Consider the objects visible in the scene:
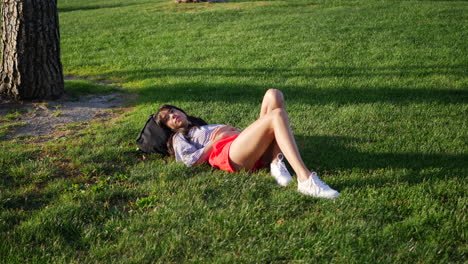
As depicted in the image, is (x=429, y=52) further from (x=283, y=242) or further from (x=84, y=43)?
(x=84, y=43)

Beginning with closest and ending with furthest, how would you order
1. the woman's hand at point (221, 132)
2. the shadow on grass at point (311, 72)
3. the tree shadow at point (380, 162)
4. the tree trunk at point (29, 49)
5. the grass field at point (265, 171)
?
the grass field at point (265, 171) → the tree shadow at point (380, 162) → the woman's hand at point (221, 132) → the tree trunk at point (29, 49) → the shadow on grass at point (311, 72)

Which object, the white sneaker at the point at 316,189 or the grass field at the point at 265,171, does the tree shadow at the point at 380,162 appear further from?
the white sneaker at the point at 316,189

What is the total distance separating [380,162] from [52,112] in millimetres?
4958

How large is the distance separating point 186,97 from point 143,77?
2.07m

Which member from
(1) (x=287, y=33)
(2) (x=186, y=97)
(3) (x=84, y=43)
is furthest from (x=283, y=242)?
(3) (x=84, y=43)

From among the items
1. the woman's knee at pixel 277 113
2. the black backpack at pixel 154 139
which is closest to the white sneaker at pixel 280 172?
the woman's knee at pixel 277 113

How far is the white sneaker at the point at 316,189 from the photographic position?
393cm

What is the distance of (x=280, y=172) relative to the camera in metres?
→ 4.34

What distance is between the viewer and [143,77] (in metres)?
9.16

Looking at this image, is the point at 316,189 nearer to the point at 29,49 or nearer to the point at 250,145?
the point at 250,145

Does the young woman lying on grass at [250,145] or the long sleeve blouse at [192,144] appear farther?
the long sleeve blouse at [192,144]

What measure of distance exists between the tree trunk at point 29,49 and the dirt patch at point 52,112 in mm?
260

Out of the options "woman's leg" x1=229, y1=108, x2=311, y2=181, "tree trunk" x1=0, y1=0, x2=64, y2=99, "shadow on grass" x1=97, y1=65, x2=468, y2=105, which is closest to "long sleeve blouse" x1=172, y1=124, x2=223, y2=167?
"woman's leg" x1=229, y1=108, x2=311, y2=181

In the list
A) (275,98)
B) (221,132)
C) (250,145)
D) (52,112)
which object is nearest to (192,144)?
(221,132)
